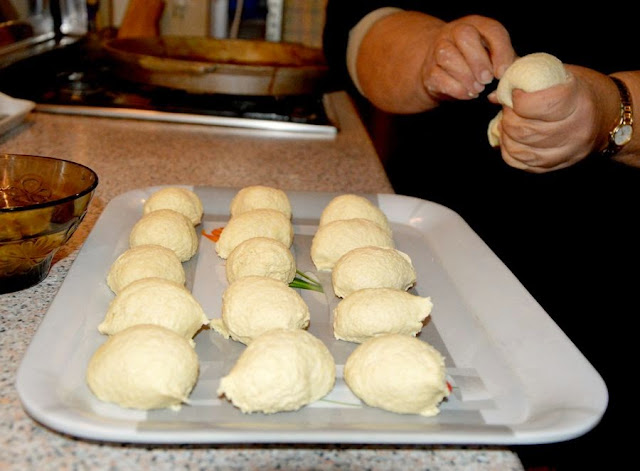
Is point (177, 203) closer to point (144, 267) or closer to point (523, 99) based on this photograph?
point (144, 267)

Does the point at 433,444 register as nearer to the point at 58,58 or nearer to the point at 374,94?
the point at 374,94

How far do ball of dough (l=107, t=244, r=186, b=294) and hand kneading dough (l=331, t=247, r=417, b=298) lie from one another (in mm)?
228

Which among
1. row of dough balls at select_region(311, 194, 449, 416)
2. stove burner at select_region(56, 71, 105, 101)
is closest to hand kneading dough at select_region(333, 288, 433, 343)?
row of dough balls at select_region(311, 194, 449, 416)

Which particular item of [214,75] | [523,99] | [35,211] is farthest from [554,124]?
[214,75]

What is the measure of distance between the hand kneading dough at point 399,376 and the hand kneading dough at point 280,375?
39 mm

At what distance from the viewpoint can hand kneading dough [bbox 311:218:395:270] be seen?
3.27ft

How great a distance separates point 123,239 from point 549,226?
89cm

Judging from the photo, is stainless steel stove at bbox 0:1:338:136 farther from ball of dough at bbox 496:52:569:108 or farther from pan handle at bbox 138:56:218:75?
ball of dough at bbox 496:52:569:108

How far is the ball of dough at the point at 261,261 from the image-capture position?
0.91 meters

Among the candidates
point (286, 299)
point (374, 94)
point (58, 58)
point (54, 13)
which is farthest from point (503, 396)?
point (54, 13)

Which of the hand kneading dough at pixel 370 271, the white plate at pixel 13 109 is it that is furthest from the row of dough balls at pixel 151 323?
the white plate at pixel 13 109

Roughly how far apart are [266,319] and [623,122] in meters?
0.78

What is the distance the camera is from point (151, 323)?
746mm

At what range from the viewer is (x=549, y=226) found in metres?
1.37
